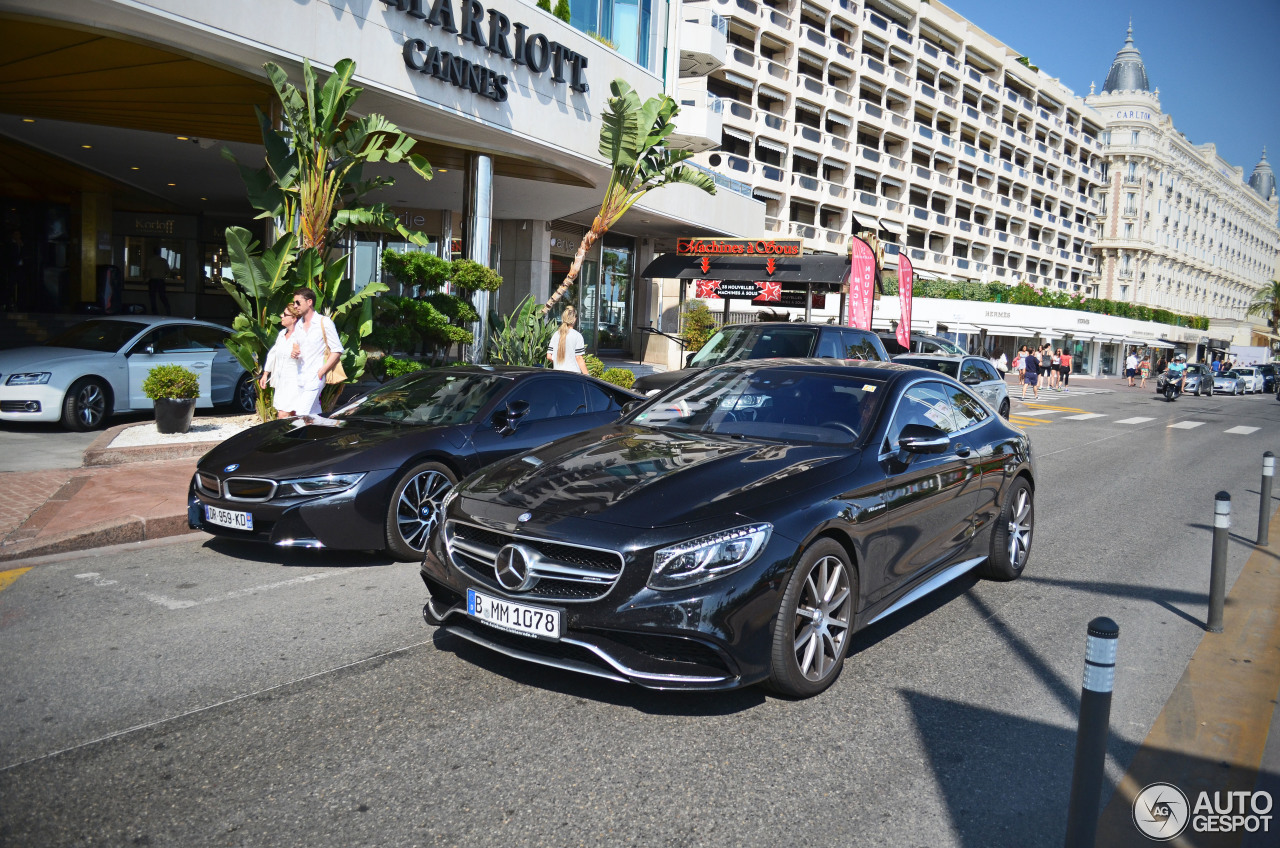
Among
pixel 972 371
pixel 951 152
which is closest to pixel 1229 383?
pixel 951 152

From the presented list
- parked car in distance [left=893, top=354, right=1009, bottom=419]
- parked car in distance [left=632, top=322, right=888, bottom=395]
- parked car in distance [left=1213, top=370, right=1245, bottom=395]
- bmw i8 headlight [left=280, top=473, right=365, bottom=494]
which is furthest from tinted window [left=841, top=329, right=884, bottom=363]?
parked car in distance [left=1213, top=370, right=1245, bottom=395]

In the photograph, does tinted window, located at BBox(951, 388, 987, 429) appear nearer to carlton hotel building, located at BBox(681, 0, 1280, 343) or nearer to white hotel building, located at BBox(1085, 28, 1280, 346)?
carlton hotel building, located at BBox(681, 0, 1280, 343)

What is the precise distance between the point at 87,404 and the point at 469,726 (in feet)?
36.0

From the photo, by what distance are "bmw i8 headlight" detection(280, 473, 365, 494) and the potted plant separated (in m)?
5.86

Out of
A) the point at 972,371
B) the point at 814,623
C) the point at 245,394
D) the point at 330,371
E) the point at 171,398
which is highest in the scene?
the point at 972,371

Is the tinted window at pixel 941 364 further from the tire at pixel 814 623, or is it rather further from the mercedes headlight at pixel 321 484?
the tire at pixel 814 623

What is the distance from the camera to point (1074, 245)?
295ft

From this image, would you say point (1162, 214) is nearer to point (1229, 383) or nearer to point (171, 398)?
point (1229, 383)

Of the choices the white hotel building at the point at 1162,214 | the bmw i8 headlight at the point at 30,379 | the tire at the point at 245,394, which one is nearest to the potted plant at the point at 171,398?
the bmw i8 headlight at the point at 30,379

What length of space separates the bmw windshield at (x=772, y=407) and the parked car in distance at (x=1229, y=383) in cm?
5266

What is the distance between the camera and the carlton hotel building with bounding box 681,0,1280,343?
171 feet

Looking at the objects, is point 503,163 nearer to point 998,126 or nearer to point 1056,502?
point 1056,502

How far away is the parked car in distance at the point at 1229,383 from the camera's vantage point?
49219 millimetres

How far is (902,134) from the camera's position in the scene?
61375 millimetres
